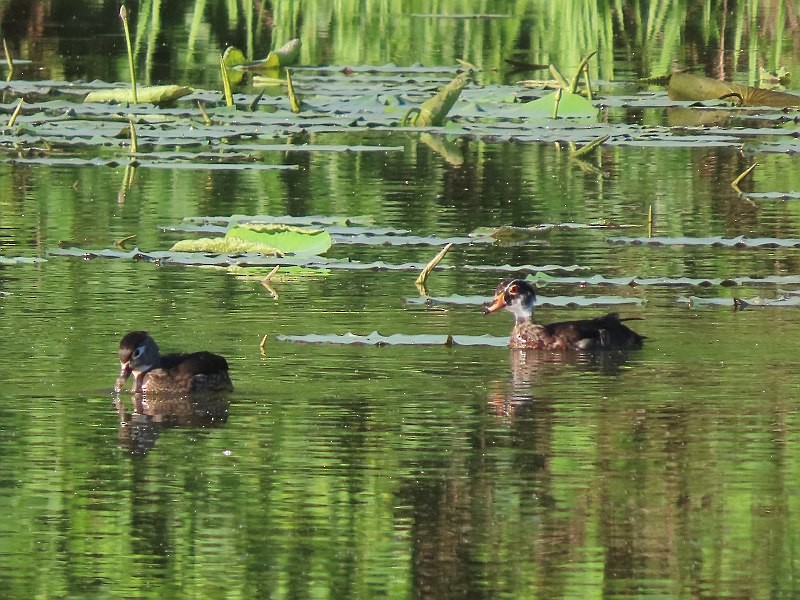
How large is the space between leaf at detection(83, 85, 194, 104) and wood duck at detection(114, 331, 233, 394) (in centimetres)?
829

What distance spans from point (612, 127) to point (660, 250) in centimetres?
486

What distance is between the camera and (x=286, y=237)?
11.6m

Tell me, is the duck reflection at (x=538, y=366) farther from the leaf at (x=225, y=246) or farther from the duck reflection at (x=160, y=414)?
the leaf at (x=225, y=246)

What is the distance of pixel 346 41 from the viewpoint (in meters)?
23.5

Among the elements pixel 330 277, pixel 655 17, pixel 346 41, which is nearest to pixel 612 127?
pixel 330 277

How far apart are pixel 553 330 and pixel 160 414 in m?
2.11

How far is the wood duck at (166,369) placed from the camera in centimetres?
862

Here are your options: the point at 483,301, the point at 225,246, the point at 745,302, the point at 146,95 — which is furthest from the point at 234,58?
the point at 745,302

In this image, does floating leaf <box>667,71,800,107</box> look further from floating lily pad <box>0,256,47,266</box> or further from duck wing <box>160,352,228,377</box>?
duck wing <box>160,352,228,377</box>

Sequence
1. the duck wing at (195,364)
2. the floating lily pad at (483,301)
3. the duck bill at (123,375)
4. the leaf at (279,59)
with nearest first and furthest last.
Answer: the duck wing at (195,364) → the duck bill at (123,375) → the floating lily pad at (483,301) → the leaf at (279,59)

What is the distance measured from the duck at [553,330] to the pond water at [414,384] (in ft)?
0.41

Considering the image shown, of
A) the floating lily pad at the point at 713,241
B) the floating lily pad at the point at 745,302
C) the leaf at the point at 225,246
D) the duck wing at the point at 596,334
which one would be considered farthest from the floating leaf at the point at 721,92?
the duck wing at the point at 596,334

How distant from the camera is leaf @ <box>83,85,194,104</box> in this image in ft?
56.3

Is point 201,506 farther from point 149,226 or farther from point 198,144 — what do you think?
point 198,144
